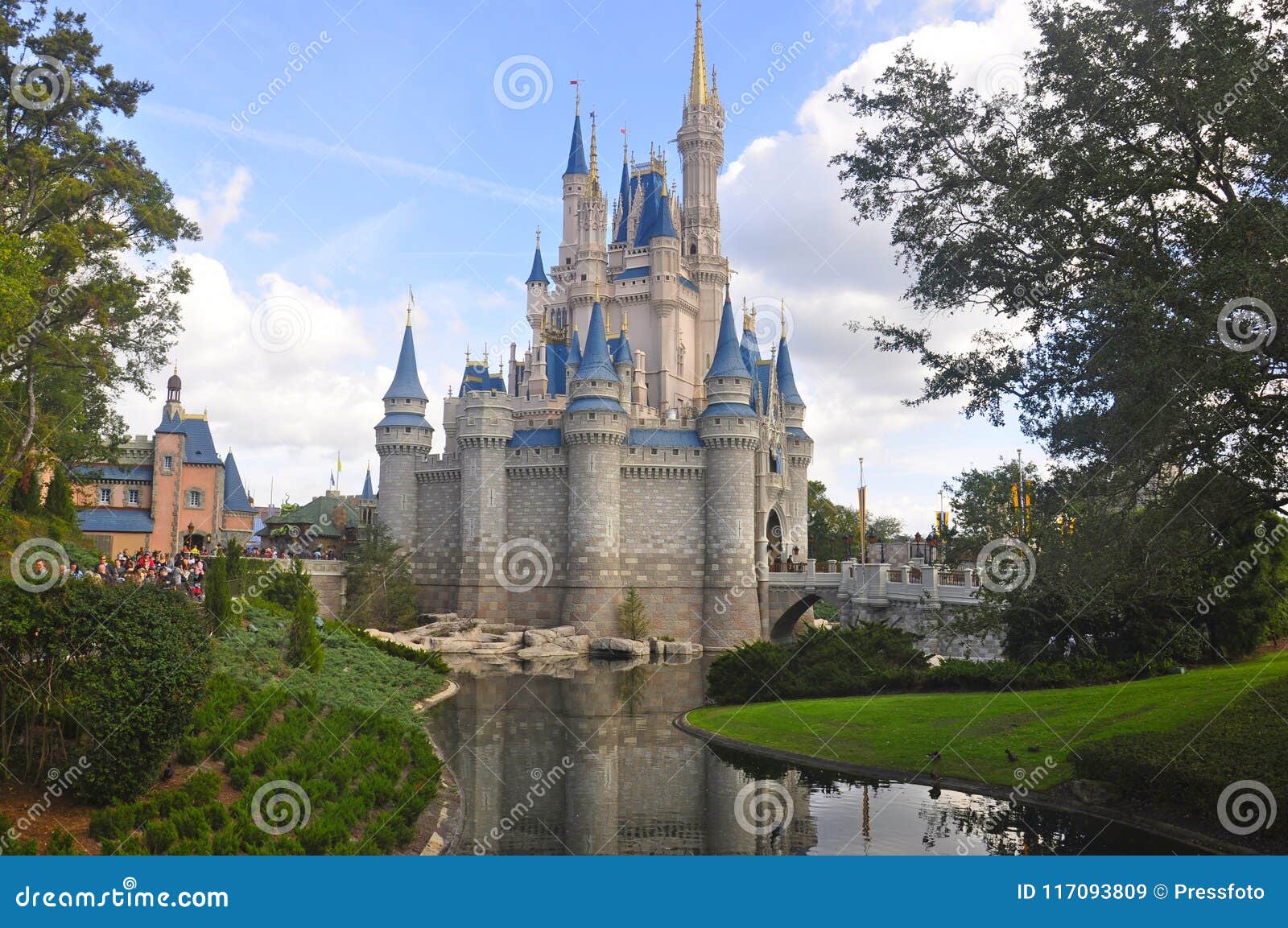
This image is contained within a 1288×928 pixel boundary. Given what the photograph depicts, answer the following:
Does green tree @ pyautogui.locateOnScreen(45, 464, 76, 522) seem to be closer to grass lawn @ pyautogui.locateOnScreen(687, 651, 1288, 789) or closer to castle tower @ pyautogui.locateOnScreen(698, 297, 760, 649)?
grass lawn @ pyautogui.locateOnScreen(687, 651, 1288, 789)

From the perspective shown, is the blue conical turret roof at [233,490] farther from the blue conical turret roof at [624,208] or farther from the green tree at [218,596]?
the green tree at [218,596]

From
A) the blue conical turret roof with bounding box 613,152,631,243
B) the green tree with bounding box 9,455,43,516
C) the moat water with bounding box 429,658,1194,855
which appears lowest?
the moat water with bounding box 429,658,1194,855

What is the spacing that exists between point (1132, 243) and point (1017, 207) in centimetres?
169

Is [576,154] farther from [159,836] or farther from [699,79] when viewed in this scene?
[159,836]

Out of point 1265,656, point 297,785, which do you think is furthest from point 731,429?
point 297,785

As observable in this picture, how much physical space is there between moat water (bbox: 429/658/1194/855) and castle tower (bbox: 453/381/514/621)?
31.0 meters

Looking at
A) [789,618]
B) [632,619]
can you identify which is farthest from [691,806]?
[789,618]

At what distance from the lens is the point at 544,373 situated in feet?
224

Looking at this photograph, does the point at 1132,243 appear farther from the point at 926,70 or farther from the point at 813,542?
the point at 813,542

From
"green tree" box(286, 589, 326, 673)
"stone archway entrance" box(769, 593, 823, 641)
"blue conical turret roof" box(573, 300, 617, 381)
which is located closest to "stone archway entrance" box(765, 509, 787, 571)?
"stone archway entrance" box(769, 593, 823, 641)

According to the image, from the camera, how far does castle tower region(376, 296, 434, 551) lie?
62.2 meters

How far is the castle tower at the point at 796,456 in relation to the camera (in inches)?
2665

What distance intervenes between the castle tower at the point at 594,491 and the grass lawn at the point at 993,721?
32.0 m

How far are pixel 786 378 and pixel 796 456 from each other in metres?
6.17
